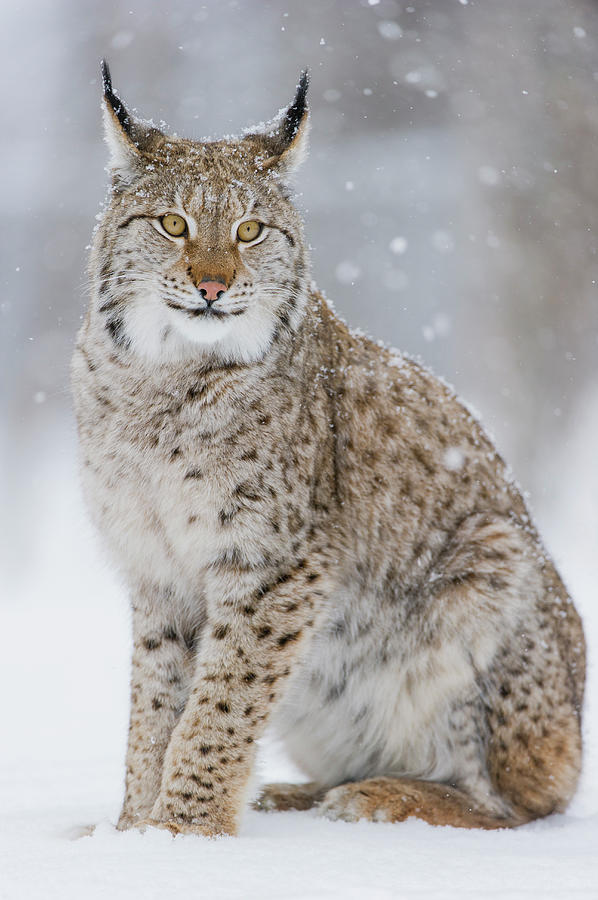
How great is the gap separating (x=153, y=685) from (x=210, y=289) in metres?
1.50

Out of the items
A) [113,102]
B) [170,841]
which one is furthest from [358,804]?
[113,102]

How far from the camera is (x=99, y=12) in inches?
464

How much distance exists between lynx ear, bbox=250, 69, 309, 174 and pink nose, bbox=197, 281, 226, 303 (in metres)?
0.67

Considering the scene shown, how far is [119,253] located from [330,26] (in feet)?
28.7

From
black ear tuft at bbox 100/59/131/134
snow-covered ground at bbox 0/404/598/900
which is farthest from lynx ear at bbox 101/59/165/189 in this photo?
snow-covered ground at bbox 0/404/598/900

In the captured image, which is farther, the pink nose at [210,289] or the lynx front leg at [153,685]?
the lynx front leg at [153,685]

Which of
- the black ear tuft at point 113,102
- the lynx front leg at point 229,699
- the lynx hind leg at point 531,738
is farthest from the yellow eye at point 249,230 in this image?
the lynx hind leg at point 531,738

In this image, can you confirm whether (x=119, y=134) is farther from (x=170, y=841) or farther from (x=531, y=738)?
(x=531, y=738)

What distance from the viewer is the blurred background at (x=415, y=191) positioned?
11.1 meters

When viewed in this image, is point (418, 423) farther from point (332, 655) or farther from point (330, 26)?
point (330, 26)

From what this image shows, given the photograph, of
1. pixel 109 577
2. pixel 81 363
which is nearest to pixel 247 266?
pixel 81 363

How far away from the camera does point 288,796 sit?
4.28m

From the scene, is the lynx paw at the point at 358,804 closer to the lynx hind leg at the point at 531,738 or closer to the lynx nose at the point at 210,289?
the lynx hind leg at the point at 531,738

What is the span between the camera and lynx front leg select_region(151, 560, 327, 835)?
11.2 feet
